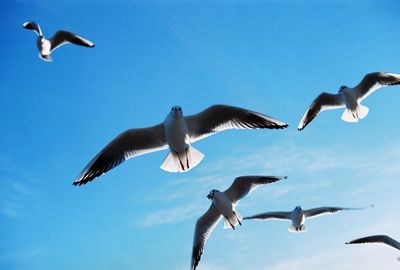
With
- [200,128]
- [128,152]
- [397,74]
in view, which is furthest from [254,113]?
[397,74]

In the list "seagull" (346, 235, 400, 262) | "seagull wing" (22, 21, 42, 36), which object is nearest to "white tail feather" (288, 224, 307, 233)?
"seagull" (346, 235, 400, 262)

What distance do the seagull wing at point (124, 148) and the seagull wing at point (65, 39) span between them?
13.9 feet

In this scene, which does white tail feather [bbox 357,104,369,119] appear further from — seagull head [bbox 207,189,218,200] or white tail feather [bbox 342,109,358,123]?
seagull head [bbox 207,189,218,200]

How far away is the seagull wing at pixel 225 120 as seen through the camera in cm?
670

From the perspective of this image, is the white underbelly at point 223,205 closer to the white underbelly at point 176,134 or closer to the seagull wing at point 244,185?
the seagull wing at point 244,185

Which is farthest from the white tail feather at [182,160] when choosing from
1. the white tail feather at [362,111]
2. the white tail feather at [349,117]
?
the white tail feather at [362,111]

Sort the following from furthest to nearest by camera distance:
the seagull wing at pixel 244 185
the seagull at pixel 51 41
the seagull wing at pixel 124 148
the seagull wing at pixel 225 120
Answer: the seagull at pixel 51 41 → the seagull wing at pixel 244 185 → the seagull wing at pixel 225 120 → the seagull wing at pixel 124 148

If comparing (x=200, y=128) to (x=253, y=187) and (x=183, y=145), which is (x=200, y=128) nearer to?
(x=183, y=145)

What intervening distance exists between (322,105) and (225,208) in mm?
3410

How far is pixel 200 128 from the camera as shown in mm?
6891

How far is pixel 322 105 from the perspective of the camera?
10.1 meters

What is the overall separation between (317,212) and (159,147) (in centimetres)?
431

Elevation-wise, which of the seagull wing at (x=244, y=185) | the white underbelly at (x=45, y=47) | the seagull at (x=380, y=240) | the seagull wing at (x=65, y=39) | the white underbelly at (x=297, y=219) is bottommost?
the seagull at (x=380, y=240)

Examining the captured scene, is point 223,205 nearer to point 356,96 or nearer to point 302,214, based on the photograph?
point 302,214
